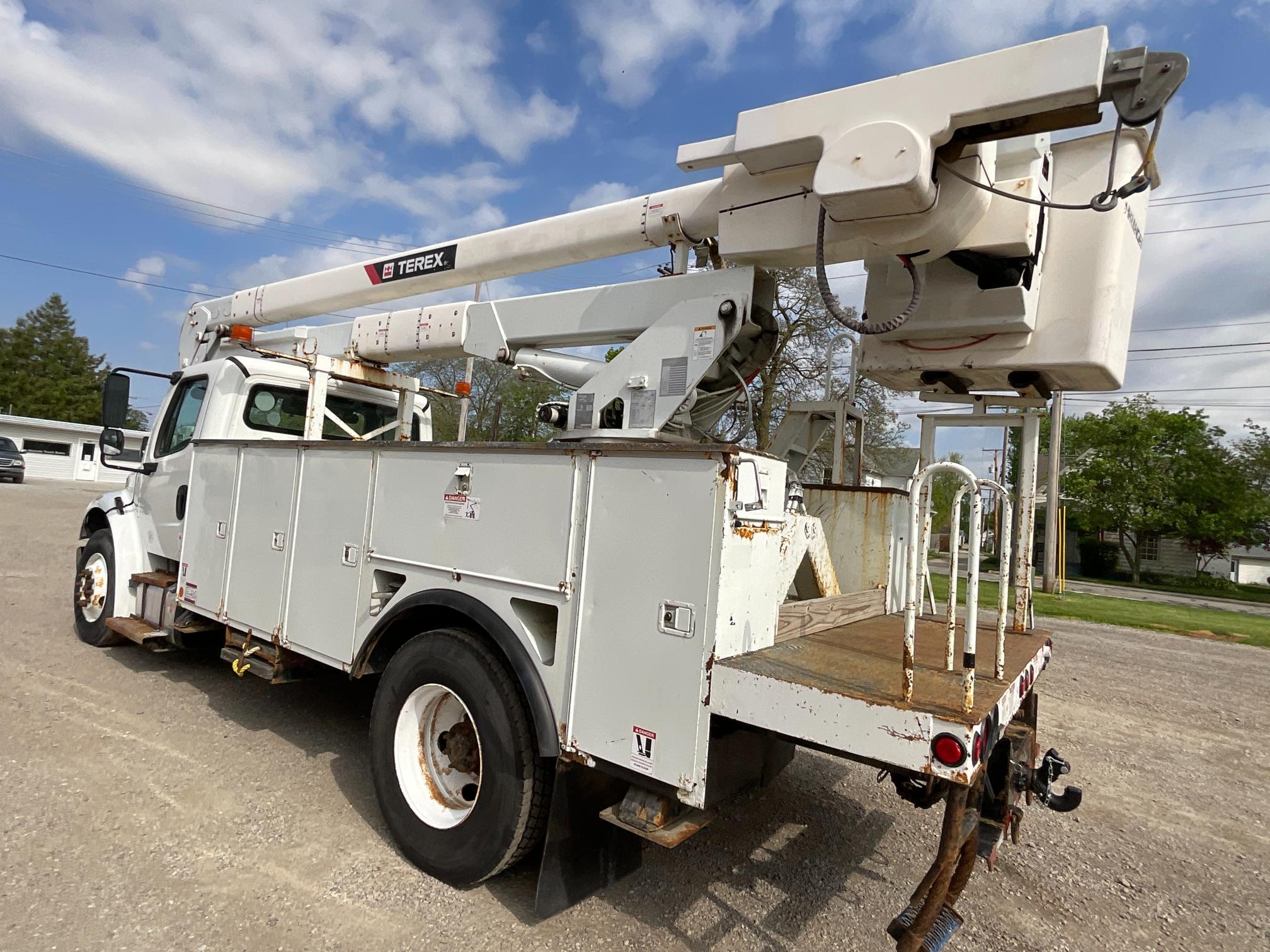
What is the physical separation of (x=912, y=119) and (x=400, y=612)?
2.83 metres

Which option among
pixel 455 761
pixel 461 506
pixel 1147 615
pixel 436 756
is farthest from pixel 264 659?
pixel 1147 615

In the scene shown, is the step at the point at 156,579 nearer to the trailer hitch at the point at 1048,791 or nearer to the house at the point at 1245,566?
the trailer hitch at the point at 1048,791

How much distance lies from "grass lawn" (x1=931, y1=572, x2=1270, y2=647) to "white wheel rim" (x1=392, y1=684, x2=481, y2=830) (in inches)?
354

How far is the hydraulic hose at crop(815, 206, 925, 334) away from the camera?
112 inches

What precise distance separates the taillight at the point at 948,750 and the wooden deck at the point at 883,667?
5cm

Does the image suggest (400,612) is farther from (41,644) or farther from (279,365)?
(41,644)

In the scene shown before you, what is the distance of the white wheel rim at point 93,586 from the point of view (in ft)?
20.2

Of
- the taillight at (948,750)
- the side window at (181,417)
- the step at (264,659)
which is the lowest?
the step at (264,659)

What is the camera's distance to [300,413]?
18.9 ft

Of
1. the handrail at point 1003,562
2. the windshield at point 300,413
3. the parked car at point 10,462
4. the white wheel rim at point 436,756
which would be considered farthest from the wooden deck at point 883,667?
the parked car at point 10,462

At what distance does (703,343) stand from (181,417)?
4455mm

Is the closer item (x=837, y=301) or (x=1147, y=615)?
(x=837, y=301)

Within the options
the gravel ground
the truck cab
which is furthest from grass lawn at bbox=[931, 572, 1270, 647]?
the truck cab

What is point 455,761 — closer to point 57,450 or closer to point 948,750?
point 948,750
